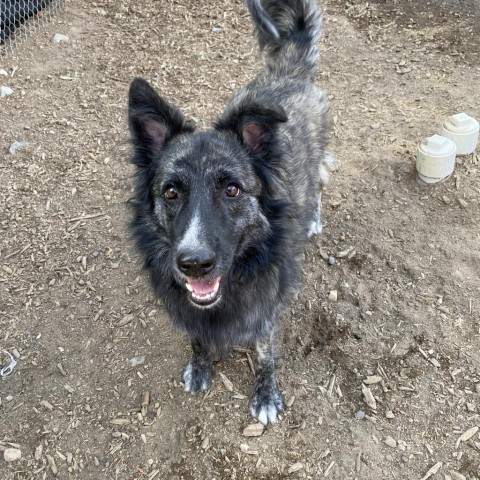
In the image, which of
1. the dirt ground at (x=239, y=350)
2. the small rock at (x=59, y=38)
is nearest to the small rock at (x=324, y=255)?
the dirt ground at (x=239, y=350)

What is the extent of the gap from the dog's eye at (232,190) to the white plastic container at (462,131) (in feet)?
10.2

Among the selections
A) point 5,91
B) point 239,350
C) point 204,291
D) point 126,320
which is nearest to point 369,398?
point 239,350

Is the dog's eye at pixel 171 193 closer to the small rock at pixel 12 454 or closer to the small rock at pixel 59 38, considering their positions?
the small rock at pixel 12 454

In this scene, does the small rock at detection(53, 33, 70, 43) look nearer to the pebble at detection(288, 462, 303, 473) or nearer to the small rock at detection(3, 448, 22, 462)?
the small rock at detection(3, 448, 22, 462)

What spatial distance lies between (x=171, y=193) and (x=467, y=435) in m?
2.56

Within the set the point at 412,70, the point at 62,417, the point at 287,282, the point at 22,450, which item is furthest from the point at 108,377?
the point at 412,70

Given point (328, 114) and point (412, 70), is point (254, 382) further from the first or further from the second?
point (412, 70)

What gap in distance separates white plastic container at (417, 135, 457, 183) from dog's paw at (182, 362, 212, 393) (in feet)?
9.33

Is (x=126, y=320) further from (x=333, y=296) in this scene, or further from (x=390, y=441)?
(x=390, y=441)

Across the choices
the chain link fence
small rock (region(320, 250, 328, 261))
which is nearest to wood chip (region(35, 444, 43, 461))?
small rock (region(320, 250, 328, 261))

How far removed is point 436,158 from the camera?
481cm

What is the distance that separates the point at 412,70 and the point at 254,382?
15.1 feet

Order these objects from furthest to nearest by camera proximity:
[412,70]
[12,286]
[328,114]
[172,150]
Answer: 1. [412,70]
2. [328,114]
3. [12,286]
4. [172,150]

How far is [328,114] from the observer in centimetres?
475
